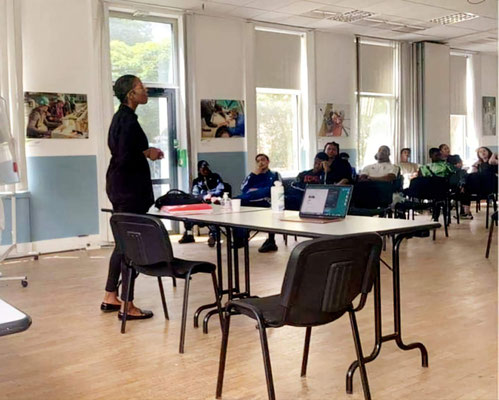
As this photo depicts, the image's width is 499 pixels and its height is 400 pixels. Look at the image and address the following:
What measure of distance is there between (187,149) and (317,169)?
1.90m

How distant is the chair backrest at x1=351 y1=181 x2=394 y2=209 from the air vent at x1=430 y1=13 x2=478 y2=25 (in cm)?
378

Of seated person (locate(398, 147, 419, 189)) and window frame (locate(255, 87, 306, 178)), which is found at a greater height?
window frame (locate(255, 87, 306, 178))

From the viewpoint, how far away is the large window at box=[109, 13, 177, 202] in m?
7.53

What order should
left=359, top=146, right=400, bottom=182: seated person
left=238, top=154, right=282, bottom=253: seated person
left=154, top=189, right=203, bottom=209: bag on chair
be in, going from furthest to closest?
1. left=359, top=146, right=400, bottom=182: seated person
2. left=238, top=154, right=282, bottom=253: seated person
3. left=154, top=189, right=203, bottom=209: bag on chair

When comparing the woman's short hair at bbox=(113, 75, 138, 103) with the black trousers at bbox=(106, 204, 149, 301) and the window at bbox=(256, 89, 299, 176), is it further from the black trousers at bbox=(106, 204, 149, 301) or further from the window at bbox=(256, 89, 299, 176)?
the window at bbox=(256, 89, 299, 176)

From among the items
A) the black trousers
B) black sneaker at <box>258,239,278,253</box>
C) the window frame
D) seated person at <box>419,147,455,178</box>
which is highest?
the window frame

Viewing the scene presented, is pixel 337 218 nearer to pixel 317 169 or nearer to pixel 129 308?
pixel 129 308

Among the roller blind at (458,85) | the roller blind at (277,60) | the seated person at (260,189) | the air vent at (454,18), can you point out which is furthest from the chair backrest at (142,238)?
the roller blind at (458,85)

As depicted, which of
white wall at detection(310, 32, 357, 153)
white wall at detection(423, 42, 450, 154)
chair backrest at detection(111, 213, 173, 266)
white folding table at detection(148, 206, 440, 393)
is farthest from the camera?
white wall at detection(423, 42, 450, 154)

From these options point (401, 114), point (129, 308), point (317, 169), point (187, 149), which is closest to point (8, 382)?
point (129, 308)

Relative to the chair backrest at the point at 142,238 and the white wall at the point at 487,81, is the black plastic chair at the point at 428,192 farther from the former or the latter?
the white wall at the point at 487,81

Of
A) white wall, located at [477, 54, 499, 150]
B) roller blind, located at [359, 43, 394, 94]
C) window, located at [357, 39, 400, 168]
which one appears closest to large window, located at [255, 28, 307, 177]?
window, located at [357, 39, 400, 168]

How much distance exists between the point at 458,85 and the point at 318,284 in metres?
10.7

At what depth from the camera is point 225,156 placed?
8.33 metres
